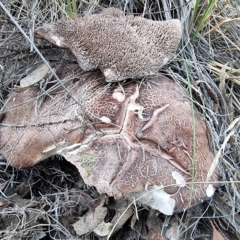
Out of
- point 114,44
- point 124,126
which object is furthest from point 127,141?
point 114,44

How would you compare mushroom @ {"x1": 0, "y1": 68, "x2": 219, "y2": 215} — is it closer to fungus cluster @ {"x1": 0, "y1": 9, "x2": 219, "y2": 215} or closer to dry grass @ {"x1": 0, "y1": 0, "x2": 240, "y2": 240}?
fungus cluster @ {"x1": 0, "y1": 9, "x2": 219, "y2": 215}

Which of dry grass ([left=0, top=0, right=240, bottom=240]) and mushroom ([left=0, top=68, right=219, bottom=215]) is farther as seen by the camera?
dry grass ([left=0, top=0, right=240, bottom=240])

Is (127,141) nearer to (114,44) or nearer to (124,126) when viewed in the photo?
(124,126)

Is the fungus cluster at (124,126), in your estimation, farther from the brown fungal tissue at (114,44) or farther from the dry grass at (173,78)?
the dry grass at (173,78)

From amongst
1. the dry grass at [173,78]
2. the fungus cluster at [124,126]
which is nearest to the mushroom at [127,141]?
the fungus cluster at [124,126]

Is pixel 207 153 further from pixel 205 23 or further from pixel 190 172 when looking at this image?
pixel 205 23

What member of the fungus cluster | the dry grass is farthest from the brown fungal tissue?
the dry grass

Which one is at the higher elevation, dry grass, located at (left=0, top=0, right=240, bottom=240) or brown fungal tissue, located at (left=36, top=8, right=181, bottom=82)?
brown fungal tissue, located at (left=36, top=8, right=181, bottom=82)
